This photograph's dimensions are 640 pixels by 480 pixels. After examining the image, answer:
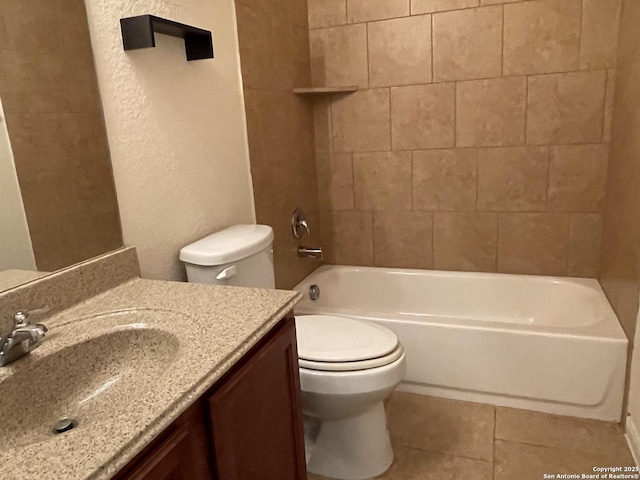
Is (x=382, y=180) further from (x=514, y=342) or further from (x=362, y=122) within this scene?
(x=514, y=342)

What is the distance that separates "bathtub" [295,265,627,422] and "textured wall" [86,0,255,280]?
0.80 meters

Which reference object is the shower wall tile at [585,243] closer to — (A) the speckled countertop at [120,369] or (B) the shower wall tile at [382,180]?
(B) the shower wall tile at [382,180]

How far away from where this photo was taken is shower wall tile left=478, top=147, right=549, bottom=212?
98.0 inches

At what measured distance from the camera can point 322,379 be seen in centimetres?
162

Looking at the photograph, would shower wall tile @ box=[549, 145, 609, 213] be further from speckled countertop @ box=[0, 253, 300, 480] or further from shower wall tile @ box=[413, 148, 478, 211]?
speckled countertop @ box=[0, 253, 300, 480]

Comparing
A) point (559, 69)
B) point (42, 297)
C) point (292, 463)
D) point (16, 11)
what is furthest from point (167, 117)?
point (559, 69)

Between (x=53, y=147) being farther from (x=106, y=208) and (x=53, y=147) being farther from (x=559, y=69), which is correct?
(x=559, y=69)

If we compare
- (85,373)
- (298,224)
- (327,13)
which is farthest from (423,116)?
(85,373)

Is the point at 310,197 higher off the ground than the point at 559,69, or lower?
lower

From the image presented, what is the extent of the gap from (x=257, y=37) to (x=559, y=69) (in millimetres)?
1429

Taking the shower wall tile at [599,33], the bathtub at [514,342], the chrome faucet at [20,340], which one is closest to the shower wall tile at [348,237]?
the bathtub at [514,342]

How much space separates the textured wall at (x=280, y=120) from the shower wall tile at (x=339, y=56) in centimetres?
6

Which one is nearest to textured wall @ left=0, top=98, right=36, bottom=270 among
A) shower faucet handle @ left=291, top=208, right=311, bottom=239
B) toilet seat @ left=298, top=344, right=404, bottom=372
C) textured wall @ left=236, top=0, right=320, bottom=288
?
toilet seat @ left=298, top=344, right=404, bottom=372

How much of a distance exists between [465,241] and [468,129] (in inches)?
23.6
